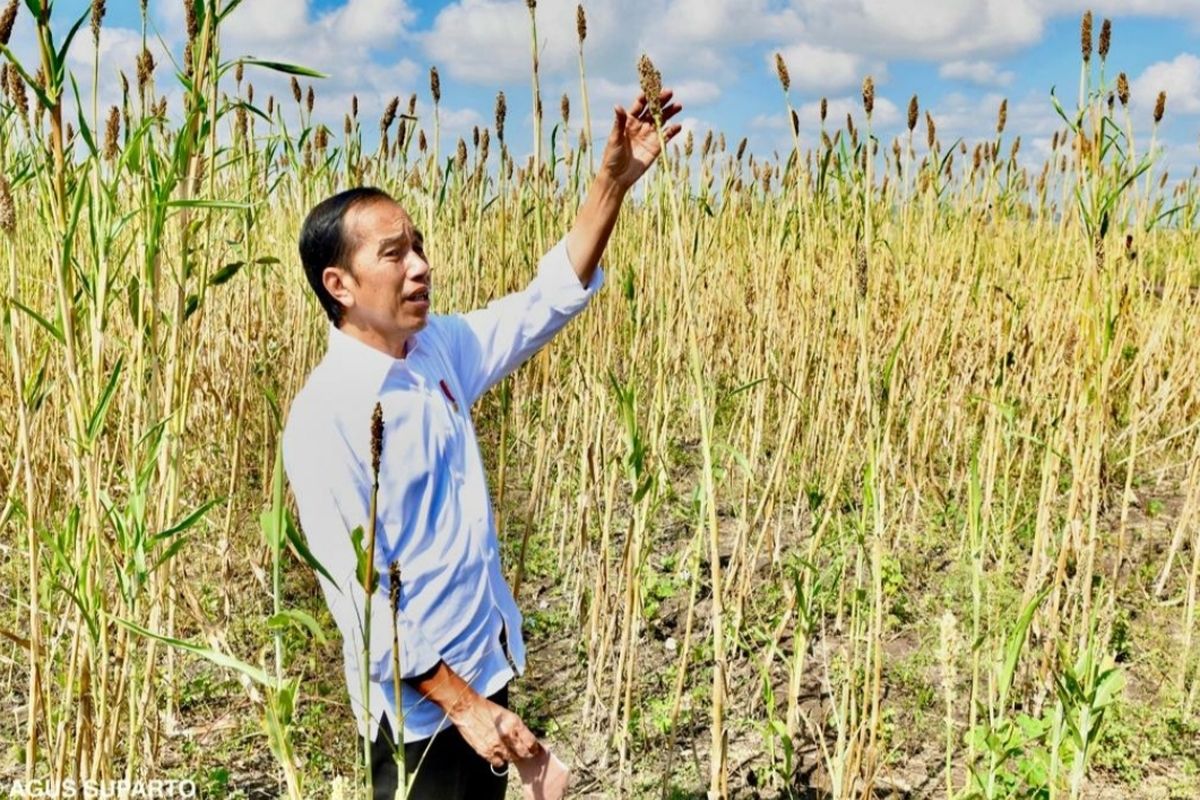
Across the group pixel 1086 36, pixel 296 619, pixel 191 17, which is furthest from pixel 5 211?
pixel 1086 36

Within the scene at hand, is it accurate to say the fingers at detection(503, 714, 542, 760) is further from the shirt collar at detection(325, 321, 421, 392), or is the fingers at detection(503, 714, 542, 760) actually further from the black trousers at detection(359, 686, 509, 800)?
the shirt collar at detection(325, 321, 421, 392)

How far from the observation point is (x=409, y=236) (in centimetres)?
161

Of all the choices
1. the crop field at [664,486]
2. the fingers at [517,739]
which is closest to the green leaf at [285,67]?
the crop field at [664,486]

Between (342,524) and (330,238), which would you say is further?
(330,238)

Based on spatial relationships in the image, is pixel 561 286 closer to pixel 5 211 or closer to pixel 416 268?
pixel 416 268

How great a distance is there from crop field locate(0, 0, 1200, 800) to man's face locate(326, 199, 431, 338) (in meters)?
0.22

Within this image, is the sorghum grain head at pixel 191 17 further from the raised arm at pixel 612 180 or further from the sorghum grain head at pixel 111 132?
the raised arm at pixel 612 180

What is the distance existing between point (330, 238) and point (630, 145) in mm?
613

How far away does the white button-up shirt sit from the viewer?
1.43 meters

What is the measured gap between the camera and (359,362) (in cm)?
154

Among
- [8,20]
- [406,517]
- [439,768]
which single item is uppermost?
[8,20]

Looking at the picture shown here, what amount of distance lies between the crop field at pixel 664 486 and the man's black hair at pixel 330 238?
0.19 m

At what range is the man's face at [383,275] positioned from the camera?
1.56m

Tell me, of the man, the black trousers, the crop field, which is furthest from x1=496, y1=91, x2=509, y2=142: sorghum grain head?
the black trousers
